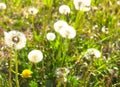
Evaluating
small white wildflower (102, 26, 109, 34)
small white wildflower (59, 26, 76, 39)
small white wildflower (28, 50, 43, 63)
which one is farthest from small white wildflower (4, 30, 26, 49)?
small white wildflower (102, 26, 109, 34)

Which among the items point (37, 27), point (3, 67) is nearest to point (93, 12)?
point (37, 27)

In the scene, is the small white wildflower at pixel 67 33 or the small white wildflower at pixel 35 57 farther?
the small white wildflower at pixel 67 33

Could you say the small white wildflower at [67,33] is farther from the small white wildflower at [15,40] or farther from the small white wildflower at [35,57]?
the small white wildflower at [15,40]

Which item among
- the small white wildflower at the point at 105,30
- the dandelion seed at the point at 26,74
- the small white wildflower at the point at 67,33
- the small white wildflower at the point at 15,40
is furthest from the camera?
the small white wildflower at the point at 105,30

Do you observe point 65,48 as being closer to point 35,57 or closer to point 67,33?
point 67,33

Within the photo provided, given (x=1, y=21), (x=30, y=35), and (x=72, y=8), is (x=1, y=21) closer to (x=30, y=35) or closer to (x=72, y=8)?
(x=30, y=35)

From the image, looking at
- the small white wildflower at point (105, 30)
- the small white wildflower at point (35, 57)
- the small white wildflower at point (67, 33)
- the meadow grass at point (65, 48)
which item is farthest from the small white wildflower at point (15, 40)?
the small white wildflower at point (105, 30)

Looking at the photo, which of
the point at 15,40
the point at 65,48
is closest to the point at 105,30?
the point at 65,48

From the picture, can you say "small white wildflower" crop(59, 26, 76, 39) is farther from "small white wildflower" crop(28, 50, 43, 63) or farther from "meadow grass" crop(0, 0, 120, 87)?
"small white wildflower" crop(28, 50, 43, 63)

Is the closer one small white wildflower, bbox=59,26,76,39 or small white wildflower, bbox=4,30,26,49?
small white wildflower, bbox=4,30,26,49
